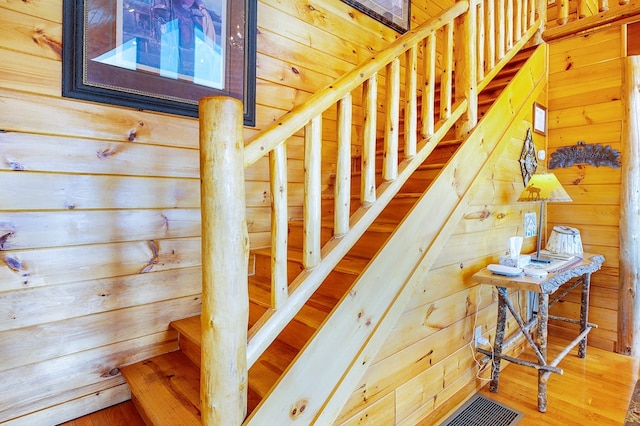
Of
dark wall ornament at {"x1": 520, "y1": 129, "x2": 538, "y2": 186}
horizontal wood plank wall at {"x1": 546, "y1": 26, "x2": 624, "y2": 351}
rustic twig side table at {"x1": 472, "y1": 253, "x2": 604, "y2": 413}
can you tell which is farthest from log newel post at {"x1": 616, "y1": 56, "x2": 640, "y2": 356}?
dark wall ornament at {"x1": 520, "y1": 129, "x2": 538, "y2": 186}

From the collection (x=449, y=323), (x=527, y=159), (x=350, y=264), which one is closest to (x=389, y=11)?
(x=527, y=159)

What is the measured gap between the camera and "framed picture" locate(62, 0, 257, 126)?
1.49 metres

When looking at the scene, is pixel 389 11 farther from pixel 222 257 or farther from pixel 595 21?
pixel 222 257

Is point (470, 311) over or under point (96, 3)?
under

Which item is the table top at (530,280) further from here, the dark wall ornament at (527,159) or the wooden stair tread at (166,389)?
the wooden stair tread at (166,389)

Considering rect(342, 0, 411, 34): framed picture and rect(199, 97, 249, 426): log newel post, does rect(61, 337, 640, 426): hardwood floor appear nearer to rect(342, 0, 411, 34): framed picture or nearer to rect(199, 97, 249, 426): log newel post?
rect(199, 97, 249, 426): log newel post

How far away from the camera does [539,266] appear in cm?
217

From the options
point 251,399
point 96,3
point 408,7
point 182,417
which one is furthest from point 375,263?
point 408,7

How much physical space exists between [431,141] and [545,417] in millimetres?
1675

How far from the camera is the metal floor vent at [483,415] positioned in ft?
6.33

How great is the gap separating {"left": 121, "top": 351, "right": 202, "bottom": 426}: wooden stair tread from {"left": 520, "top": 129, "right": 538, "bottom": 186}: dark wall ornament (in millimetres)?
2571

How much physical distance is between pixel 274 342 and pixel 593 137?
3012 millimetres

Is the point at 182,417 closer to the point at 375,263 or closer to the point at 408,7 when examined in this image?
the point at 375,263

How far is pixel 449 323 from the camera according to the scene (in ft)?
6.71
